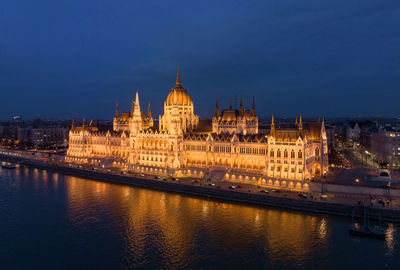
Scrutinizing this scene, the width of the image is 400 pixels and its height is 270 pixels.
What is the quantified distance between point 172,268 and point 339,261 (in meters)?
19.8

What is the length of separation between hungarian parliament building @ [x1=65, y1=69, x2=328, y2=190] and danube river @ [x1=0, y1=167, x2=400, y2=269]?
42.2 feet

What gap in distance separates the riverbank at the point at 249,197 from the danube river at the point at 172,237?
198 centimetres

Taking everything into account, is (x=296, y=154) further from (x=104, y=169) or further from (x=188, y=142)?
(x=104, y=169)

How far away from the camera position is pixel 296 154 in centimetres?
6656

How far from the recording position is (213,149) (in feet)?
268

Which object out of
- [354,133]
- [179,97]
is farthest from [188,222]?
[354,133]

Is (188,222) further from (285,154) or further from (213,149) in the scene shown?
(213,149)

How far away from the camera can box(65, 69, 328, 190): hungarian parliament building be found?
67875mm

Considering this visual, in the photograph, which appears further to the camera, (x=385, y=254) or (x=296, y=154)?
(x=296, y=154)

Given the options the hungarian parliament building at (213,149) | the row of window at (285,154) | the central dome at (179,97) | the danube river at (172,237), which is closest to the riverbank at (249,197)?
the danube river at (172,237)

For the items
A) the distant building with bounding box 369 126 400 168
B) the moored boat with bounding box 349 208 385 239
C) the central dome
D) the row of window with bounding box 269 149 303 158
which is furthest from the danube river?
the distant building with bounding box 369 126 400 168

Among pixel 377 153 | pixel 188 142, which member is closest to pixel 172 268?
pixel 188 142

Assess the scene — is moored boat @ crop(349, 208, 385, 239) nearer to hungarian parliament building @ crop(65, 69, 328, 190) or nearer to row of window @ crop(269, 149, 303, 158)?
hungarian parliament building @ crop(65, 69, 328, 190)

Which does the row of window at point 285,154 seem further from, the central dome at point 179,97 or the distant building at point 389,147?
the distant building at point 389,147
